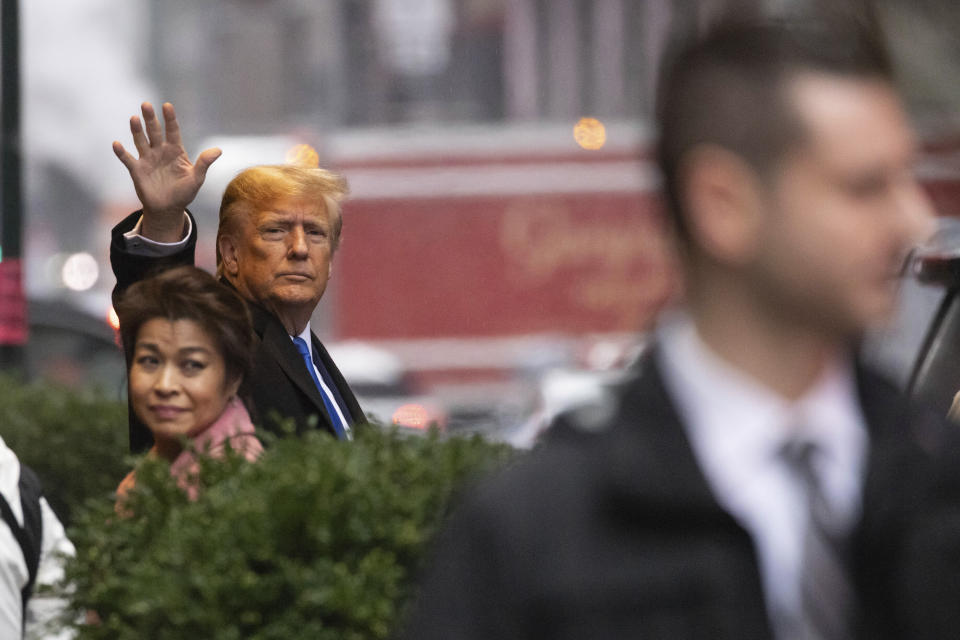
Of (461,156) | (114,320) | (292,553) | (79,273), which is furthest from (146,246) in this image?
(79,273)

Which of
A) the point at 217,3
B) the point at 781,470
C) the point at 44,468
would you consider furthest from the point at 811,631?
the point at 217,3

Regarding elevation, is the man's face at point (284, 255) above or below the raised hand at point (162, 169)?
below

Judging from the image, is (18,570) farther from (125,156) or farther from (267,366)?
(125,156)

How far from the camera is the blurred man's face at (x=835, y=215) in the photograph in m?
1.66

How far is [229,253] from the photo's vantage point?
413 centimetres

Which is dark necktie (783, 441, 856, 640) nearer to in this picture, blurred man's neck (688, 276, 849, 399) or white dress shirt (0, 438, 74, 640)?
blurred man's neck (688, 276, 849, 399)

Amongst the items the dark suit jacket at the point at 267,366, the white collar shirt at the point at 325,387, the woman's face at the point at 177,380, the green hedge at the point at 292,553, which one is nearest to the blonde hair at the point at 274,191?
the dark suit jacket at the point at 267,366

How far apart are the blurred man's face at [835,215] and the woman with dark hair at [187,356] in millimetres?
2235

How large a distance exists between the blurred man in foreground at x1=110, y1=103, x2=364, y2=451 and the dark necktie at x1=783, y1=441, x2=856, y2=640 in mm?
2290

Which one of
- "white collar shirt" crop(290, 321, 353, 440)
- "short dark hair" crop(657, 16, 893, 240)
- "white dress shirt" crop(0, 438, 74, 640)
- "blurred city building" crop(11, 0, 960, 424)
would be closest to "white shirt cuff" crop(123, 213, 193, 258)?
"white collar shirt" crop(290, 321, 353, 440)

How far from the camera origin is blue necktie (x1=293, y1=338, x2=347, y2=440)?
3.94m

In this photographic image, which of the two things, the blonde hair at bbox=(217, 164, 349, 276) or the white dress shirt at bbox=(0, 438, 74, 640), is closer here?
the white dress shirt at bbox=(0, 438, 74, 640)

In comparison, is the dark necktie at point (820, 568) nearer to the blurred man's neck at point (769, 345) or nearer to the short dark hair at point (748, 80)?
the blurred man's neck at point (769, 345)

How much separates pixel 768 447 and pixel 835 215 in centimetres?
23
